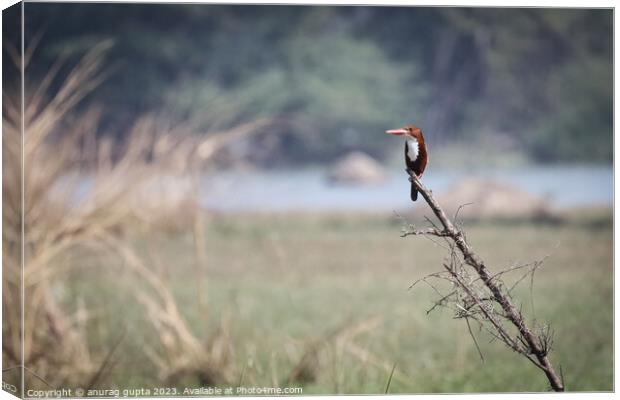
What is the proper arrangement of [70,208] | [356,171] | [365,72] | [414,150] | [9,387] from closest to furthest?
[414,150] → [9,387] → [70,208] → [365,72] → [356,171]

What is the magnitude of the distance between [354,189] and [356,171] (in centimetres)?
11

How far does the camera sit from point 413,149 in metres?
2.37

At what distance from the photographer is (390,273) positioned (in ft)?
16.1

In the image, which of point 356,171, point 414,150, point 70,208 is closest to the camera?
point 414,150

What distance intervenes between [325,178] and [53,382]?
72.0 inches

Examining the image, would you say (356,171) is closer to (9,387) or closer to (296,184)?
(296,184)

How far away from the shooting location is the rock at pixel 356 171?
15.1 ft

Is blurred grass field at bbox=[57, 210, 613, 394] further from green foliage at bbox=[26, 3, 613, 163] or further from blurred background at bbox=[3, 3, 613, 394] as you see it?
green foliage at bbox=[26, 3, 613, 163]

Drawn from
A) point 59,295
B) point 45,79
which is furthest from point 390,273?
point 45,79

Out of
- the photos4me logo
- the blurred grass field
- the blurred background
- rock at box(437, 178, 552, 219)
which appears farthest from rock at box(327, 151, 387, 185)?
the photos4me logo

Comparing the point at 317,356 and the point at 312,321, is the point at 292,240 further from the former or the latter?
the point at 317,356

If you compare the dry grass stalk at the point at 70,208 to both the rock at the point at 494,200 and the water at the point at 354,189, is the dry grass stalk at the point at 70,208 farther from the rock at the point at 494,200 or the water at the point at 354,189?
the rock at the point at 494,200

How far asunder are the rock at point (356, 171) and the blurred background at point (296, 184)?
0.01m

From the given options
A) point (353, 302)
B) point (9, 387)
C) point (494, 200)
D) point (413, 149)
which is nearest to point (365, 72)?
point (494, 200)
